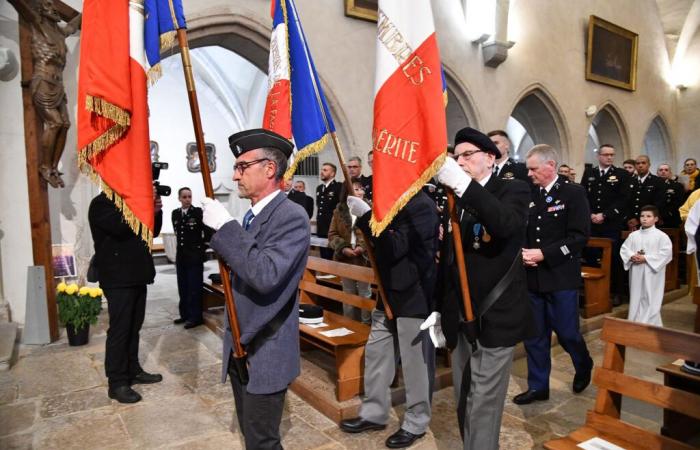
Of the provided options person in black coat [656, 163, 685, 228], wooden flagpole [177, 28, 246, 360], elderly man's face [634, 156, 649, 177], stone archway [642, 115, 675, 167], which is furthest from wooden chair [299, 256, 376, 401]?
stone archway [642, 115, 675, 167]

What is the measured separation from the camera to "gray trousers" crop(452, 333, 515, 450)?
196 centimetres

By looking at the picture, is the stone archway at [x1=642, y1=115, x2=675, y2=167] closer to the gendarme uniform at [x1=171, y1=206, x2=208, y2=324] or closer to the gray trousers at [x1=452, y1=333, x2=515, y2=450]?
the gendarme uniform at [x1=171, y1=206, x2=208, y2=324]

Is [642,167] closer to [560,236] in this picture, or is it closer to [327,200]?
[327,200]

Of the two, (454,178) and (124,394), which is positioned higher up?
(454,178)

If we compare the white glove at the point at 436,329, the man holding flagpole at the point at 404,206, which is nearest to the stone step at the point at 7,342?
the man holding flagpole at the point at 404,206

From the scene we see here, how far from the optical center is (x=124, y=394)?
10.8ft

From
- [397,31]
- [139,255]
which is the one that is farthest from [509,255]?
[139,255]

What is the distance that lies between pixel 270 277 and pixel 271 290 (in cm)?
6

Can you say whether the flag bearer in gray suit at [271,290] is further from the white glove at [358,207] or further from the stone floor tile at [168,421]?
the stone floor tile at [168,421]

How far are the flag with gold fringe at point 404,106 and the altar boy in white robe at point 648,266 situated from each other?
3.61 m

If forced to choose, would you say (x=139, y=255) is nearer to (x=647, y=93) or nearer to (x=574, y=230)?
(x=574, y=230)

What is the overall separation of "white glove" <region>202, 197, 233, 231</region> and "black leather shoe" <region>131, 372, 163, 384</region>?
2481mm

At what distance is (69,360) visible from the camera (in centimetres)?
411

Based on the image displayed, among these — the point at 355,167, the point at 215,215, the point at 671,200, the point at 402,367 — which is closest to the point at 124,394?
the point at 402,367
